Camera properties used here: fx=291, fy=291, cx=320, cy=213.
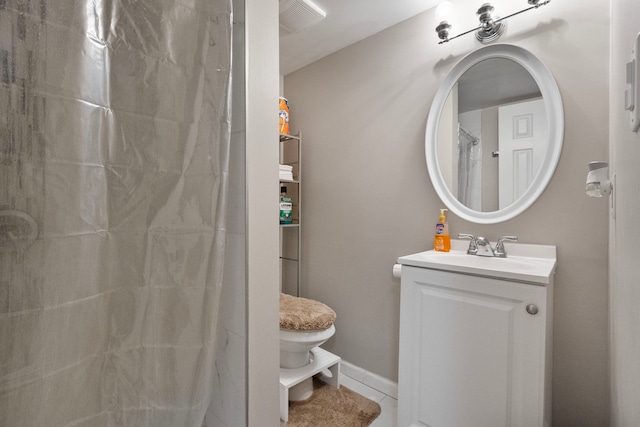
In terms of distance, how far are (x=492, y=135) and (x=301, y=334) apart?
141 centimetres

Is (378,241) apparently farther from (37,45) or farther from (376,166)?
(37,45)

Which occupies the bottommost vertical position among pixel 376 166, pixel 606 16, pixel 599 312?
pixel 599 312

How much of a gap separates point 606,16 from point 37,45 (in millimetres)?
1856

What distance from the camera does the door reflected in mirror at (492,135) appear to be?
1.36m

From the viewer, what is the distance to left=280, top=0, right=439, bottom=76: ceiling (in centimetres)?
159

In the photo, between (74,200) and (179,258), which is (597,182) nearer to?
(179,258)

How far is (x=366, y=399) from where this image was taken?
1.69 meters

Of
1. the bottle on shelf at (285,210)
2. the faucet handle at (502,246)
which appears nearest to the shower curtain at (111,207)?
the faucet handle at (502,246)

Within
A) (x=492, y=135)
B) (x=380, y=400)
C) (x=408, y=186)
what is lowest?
(x=380, y=400)

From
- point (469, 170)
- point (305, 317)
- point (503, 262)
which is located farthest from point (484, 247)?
point (305, 317)

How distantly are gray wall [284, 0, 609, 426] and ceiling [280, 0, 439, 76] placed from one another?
0.21ft

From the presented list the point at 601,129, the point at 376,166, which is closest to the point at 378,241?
the point at 376,166

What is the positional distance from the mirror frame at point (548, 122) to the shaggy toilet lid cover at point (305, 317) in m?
0.89

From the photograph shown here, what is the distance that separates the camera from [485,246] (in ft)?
4.63
